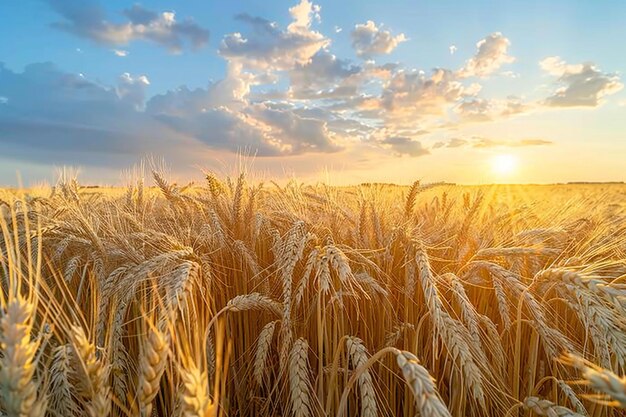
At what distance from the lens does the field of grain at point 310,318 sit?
43.9 inches

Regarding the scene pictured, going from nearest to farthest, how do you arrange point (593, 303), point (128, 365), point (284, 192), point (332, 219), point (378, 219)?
point (593, 303)
point (128, 365)
point (378, 219)
point (332, 219)
point (284, 192)

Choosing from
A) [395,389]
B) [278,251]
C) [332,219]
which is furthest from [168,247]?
[395,389]

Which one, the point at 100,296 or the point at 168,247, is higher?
the point at 168,247

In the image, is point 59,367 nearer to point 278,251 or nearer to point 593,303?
point 278,251

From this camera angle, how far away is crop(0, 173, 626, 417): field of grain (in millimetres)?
1114

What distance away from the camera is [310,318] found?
2262mm

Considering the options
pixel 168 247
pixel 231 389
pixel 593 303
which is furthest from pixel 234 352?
pixel 593 303

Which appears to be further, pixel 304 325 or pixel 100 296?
pixel 304 325

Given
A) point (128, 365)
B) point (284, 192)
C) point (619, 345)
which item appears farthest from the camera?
point (284, 192)

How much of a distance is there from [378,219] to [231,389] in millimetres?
1317

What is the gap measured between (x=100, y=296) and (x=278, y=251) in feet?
3.05

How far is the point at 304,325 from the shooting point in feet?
6.80

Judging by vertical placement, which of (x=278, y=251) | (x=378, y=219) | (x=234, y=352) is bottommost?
(x=234, y=352)

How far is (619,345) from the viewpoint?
1.37m
